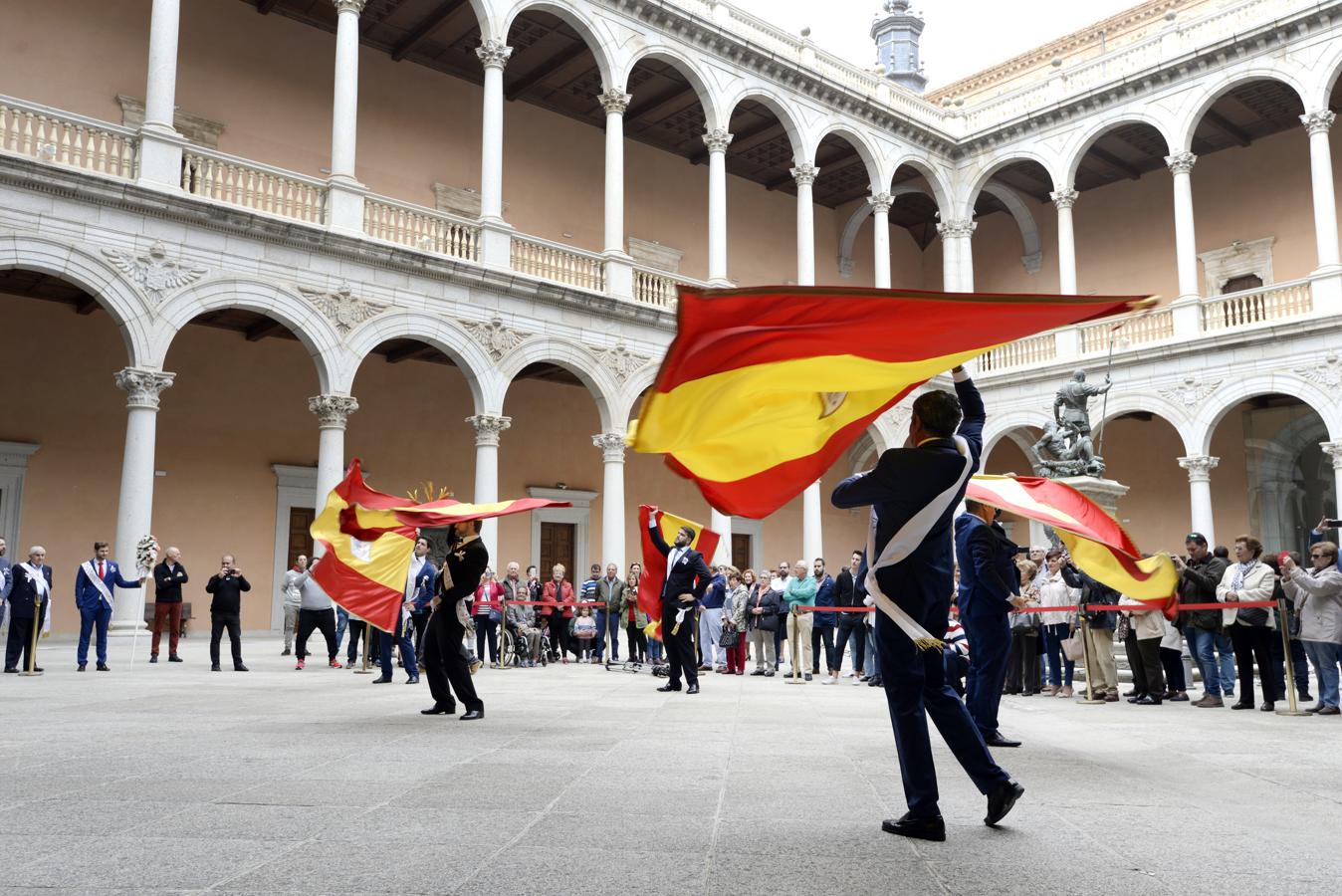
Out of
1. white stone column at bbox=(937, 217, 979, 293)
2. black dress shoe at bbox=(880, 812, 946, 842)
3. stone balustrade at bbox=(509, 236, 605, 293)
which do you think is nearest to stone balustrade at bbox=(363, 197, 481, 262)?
stone balustrade at bbox=(509, 236, 605, 293)

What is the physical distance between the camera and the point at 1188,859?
3785 millimetres

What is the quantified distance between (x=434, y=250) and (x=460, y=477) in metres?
6.47

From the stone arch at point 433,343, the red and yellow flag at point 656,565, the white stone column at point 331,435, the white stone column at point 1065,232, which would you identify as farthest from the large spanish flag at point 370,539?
the white stone column at point 1065,232

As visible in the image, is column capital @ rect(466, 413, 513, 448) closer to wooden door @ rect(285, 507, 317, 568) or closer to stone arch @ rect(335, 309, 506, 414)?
stone arch @ rect(335, 309, 506, 414)

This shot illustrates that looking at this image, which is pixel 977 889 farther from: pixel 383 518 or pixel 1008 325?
pixel 383 518

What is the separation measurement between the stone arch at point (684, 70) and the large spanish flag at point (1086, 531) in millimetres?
15922

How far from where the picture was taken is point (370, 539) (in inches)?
355

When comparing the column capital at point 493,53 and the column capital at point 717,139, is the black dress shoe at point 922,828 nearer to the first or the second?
the column capital at point 493,53

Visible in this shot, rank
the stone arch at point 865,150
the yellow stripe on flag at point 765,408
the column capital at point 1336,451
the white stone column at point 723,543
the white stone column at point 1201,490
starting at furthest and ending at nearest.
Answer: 1. the stone arch at point 865,150
2. the white stone column at point 1201,490
3. the white stone column at point 723,543
4. the column capital at point 1336,451
5. the yellow stripe on flag at point 765,408

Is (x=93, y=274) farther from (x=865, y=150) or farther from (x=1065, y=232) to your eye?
(x=1065, y=232)

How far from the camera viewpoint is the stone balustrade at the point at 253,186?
16.8 m

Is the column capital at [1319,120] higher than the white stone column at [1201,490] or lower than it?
higher

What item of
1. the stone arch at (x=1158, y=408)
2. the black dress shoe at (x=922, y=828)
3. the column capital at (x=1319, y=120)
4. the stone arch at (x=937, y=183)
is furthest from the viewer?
the stone arch at (x=937, y=183)

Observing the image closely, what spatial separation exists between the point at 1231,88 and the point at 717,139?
12201 millimetres
